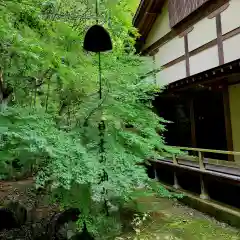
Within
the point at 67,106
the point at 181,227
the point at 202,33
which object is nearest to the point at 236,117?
the point at 202,33

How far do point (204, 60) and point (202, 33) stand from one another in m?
0.90

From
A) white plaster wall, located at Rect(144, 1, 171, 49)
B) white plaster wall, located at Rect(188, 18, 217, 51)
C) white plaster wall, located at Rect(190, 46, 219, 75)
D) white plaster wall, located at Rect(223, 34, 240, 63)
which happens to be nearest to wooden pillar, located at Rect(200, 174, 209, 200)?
white plaster wall, located at Rect(223, 34, 240, 63)

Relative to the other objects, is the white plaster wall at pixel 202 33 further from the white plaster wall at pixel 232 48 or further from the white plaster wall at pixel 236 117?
the white plaster wall at pixel 236 117

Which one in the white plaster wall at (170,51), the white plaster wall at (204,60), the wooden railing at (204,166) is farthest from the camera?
the white plaster wall at (170,51)

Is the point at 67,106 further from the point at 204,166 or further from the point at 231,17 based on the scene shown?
the point at 231,17

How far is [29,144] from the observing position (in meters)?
→ 3.59

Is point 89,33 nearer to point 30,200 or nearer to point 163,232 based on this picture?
point 163,232

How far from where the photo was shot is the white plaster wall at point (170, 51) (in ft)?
34.7

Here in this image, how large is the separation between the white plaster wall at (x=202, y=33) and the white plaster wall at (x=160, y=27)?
1773 mm

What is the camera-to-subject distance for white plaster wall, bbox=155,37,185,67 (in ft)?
34.7

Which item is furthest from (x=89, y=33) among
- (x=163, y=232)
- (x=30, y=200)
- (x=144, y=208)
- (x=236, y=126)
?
(x=236, y=126)

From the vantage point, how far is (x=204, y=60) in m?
9.20

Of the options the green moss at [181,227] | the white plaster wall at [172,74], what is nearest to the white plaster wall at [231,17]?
the white plaster wall at [172,74]

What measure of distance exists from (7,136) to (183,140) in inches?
328
